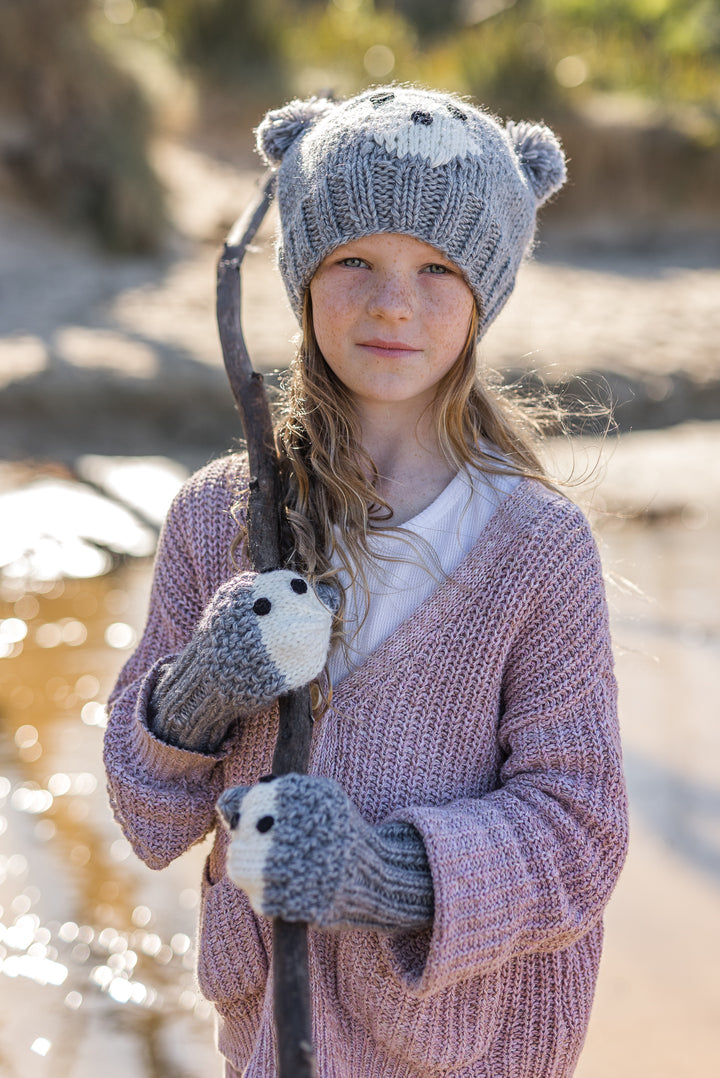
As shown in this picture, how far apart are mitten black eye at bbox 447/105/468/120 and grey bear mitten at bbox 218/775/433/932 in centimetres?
78

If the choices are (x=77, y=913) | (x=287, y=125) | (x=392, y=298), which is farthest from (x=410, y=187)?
(x=77, y=913)

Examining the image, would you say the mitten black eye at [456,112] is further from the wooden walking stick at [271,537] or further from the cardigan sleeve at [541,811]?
the cardigan sleeve at [541,811]

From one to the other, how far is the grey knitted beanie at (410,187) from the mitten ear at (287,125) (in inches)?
0.9

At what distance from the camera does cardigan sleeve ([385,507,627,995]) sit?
44.1 inches

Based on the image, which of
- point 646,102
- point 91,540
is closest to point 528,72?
point 646,102

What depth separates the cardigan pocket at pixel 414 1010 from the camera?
1210 mm

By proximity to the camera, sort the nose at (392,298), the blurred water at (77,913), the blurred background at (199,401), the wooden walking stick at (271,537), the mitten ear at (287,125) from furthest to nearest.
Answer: the blurred background at (199,401), the blurred water at (77,913), the mitten ear at (287,125), the nose at (392,298), the wooden walking stick at (271,537)

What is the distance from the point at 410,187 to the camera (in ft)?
4.13

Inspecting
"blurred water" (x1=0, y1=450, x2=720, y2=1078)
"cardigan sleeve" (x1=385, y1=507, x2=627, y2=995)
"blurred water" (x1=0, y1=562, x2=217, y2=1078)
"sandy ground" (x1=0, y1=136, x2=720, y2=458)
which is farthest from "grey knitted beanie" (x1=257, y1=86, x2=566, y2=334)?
"sandy ground" (x1=0, y1=136, x2=720, y2=458)

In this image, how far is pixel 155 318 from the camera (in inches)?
257

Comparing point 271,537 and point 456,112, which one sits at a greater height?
point 456,112

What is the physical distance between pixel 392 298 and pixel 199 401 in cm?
438

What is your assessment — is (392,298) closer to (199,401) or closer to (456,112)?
(456,112)

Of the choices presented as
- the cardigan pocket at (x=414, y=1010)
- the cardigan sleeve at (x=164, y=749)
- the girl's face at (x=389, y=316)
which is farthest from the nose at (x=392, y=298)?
the cardigan pocket at (x=414, y=1010)
